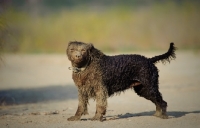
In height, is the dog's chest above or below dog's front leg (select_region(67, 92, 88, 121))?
above

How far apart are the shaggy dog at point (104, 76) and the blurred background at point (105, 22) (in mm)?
18351

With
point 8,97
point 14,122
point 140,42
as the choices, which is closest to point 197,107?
point 14,122

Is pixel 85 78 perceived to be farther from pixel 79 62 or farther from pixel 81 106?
pixel 81 106

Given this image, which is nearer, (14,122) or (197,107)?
(14,122)

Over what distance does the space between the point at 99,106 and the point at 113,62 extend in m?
0.97

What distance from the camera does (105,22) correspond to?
3328 centimetres

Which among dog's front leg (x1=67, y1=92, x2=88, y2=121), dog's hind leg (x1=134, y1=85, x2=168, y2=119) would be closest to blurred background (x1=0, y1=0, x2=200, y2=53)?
dog's hind leg (x1=134, y1=85, x2=168, y2=119)

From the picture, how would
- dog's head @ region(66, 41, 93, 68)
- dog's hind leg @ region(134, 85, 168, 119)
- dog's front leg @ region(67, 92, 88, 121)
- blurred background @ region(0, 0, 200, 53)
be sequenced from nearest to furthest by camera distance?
dog's head @ region(66, 41, 93, 68) → dog's front leg @ region(67, 92, 88, 121) → dog's hind leg @ region(134, 85, 168, 119) → blurred background @ region(0, 0, 200, 53)

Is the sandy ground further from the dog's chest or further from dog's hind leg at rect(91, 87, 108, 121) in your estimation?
the dog's chest

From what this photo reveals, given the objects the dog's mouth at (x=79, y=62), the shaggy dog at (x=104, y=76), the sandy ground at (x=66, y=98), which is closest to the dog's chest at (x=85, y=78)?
the shaggy dog at (x=104, y=76)

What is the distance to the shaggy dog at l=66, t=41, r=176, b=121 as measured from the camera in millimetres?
12477

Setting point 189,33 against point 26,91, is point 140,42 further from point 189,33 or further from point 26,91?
point 26,91

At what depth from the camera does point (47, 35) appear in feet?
107

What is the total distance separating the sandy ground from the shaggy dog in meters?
0.43
